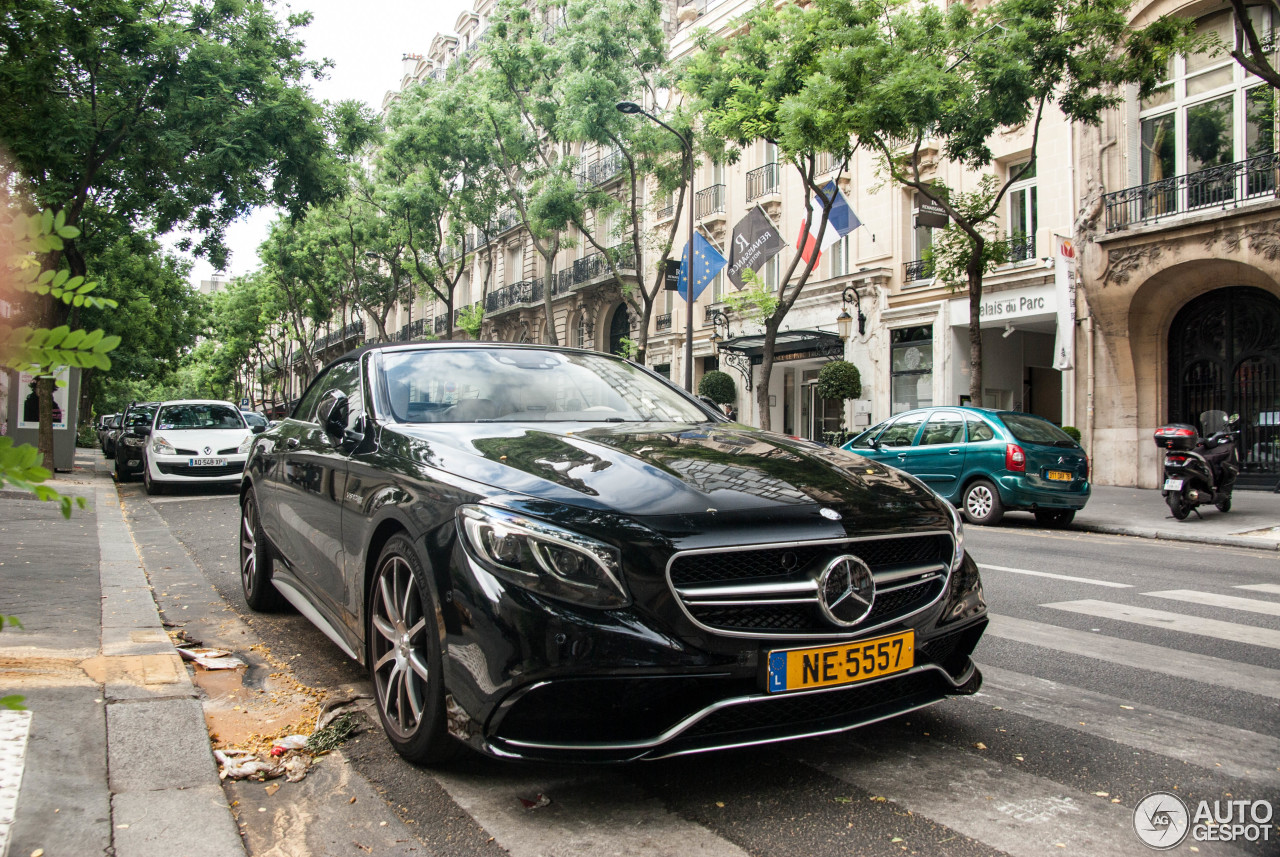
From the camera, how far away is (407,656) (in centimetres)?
311

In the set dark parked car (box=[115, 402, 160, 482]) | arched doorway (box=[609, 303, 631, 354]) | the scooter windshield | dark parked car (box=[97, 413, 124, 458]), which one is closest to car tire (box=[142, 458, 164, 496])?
dark parked car (box=[115, 402, 160, 482])

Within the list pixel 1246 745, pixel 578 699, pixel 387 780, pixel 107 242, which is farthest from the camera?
pixel 107 242

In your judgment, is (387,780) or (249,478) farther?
(249,478)

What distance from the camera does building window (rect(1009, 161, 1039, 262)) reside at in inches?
818

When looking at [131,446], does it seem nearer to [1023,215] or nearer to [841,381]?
[841,381]

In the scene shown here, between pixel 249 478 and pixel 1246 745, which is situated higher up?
pixel 249 478

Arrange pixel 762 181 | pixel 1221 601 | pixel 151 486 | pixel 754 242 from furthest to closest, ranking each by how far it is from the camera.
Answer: pixel 762 181 < pixel 754 242 < pixel 151 486 < pixel 1221 601

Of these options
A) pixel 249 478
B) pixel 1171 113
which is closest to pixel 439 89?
pixel 1171 113

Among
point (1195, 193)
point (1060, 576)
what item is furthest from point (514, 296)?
point (1060, 576)

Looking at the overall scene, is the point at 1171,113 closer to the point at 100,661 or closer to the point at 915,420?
the point at 915,420

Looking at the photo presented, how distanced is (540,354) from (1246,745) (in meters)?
3.26

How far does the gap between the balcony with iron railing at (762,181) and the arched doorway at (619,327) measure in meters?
7.80

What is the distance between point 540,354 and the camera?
14.9 feet

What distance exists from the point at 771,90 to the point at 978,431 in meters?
8.58
